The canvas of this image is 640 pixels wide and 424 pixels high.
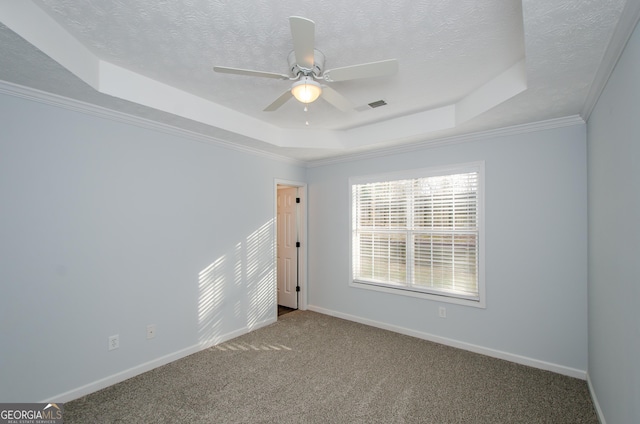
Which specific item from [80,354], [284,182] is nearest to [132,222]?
[80,354]

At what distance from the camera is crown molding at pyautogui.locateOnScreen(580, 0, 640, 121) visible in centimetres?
143

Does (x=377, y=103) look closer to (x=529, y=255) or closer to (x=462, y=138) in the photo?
(x=462, y=138)

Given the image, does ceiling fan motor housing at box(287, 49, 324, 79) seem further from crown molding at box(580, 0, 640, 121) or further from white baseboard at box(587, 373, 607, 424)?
white baseboard at box(587, 373, 607, 424)

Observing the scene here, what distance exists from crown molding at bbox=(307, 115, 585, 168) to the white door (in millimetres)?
799

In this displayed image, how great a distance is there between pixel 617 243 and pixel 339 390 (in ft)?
7.49

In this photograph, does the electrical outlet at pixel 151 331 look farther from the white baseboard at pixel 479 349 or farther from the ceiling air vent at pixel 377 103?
the ceiling air vent at pixel 377 103

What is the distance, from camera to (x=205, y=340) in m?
3.55

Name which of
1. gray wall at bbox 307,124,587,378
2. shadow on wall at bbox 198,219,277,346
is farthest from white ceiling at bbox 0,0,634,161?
shadow on wall at bbox 198,219,277,346

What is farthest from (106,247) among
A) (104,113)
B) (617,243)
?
(617,243)

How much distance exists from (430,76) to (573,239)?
81.9 inches

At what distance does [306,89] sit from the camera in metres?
2.00

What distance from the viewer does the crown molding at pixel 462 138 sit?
9.70ft

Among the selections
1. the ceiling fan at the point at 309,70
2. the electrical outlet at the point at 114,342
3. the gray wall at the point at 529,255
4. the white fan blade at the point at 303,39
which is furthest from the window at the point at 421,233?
the electrical outlet at the point at 114,342

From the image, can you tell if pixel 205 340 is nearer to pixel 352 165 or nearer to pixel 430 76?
pixel 352 165
